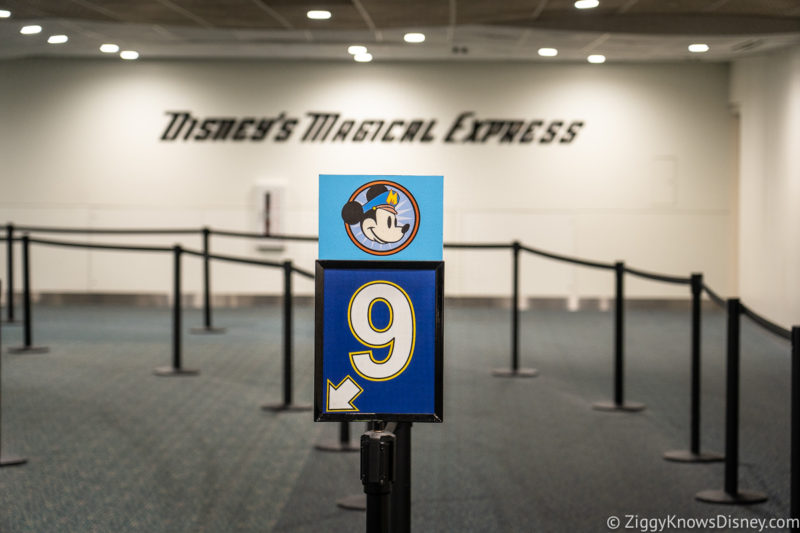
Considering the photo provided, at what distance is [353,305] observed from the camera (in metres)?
2.34

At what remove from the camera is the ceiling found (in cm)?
782

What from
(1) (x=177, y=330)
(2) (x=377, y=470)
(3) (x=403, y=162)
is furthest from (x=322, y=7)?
(2) (x=377, y=470)

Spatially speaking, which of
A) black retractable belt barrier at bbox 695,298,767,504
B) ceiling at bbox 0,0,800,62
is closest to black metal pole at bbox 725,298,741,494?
black retractable belt barrier at bbox 695,298,767,504

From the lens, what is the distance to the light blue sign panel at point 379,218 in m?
2.37

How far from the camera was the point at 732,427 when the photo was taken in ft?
14.3

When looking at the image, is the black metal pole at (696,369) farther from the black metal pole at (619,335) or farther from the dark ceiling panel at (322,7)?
the dark ceiling panel at (322,7)

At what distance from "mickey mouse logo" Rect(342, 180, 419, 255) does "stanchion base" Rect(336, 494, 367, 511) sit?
2.17 meters

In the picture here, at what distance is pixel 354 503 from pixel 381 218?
2283mm

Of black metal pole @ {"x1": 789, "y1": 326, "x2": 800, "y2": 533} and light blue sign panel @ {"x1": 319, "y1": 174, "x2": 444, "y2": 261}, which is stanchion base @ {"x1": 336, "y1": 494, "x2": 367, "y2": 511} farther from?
light blue sign panel @ {"x1": 319, "y1": 174, "x2": 444, "y2": 261}

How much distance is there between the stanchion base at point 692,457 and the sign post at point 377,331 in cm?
318

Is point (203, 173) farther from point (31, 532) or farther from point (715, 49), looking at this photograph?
point (31, 532)

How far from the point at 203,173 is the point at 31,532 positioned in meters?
9.32

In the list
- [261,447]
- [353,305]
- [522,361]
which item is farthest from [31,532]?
[522,361]

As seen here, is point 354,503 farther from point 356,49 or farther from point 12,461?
point 356,49
